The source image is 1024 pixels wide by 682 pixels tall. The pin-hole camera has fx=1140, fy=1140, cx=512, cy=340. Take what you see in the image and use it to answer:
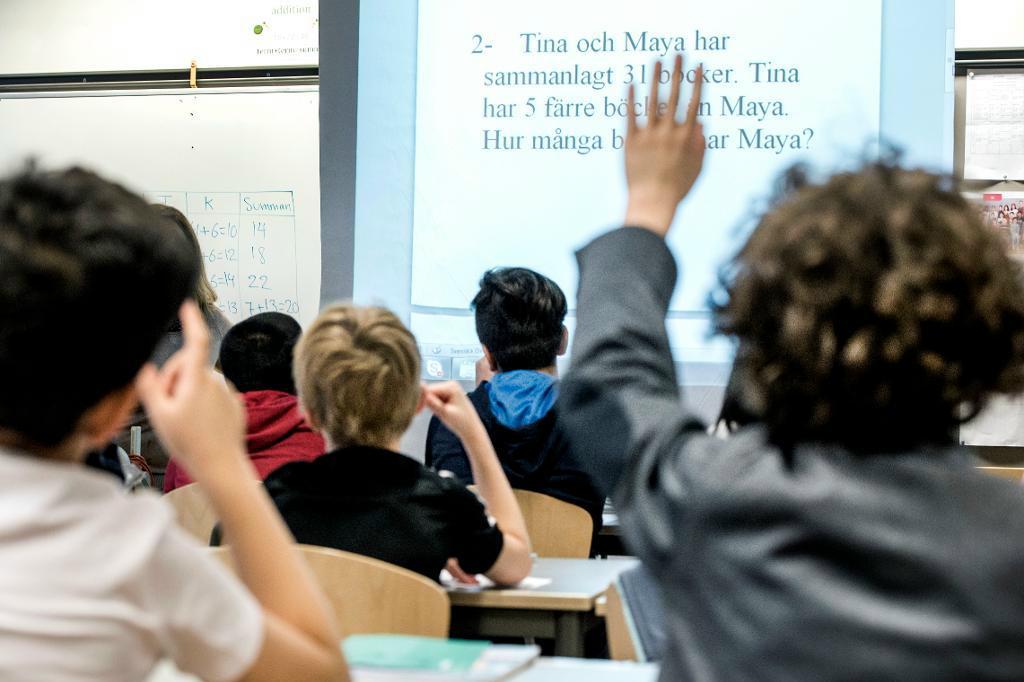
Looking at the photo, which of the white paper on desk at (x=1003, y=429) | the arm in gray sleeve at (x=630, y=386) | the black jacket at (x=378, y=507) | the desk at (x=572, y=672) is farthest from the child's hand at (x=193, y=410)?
the white paper on desk at (x=1003, y=429)

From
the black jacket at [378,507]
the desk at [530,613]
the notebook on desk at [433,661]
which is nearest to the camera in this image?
the notebook on desk at [433,661]

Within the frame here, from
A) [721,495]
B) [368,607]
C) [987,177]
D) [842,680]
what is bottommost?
[368,607]

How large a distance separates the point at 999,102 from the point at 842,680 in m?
4.04

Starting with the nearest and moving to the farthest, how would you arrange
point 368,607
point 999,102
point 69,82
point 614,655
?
point 368,607
point 614,655
point 999,102
point 69,82

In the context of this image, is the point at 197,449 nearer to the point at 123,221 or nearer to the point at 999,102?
the point at 123,221

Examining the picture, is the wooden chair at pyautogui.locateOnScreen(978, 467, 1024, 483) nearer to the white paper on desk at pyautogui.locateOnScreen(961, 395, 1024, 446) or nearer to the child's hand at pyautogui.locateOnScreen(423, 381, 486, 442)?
the white paper on desk at pyautogui.locateOnScreen(961, 395, 1024, 446)

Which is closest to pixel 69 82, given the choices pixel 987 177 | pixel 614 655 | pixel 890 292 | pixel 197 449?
pixel 987 177

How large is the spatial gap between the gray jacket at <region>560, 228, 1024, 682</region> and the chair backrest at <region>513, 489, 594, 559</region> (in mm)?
1962

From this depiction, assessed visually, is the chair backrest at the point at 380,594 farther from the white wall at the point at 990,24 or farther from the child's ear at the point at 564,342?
the white wall at the point at 990,24

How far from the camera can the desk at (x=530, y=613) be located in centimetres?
215

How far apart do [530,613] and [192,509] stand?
94 centimetres

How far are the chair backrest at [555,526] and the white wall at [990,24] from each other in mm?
2643

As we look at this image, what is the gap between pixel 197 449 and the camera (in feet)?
3.00

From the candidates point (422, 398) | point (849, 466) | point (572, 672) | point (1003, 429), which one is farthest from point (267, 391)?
point (1003, 429)
